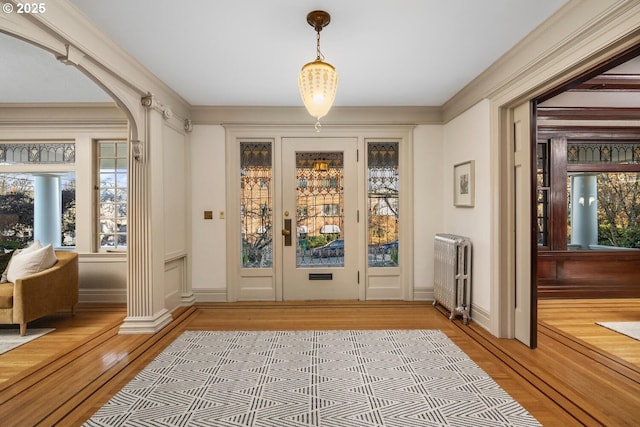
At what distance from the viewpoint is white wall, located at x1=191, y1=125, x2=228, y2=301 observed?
4.41m

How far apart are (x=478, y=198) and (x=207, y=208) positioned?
337cm

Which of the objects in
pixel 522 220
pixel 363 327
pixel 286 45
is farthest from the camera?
pixel 363 327

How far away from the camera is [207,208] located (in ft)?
14.5

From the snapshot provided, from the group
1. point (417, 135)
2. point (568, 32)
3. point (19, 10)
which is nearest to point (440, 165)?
point (417, 135)

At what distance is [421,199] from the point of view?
4.48 metres

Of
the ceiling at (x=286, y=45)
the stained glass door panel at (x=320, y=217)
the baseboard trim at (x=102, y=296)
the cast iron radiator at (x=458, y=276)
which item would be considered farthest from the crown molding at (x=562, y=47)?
the baseboard trim at (x=102, y=296)

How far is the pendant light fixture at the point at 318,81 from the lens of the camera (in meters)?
2.23

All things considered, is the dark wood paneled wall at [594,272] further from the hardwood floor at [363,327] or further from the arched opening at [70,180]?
the arched opening at [70,180]

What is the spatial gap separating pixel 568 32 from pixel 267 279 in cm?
397

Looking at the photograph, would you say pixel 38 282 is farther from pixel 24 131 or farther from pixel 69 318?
pixel 24 131

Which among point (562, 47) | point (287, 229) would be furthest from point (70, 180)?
point (562, 47)

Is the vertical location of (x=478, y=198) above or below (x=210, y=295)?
above
